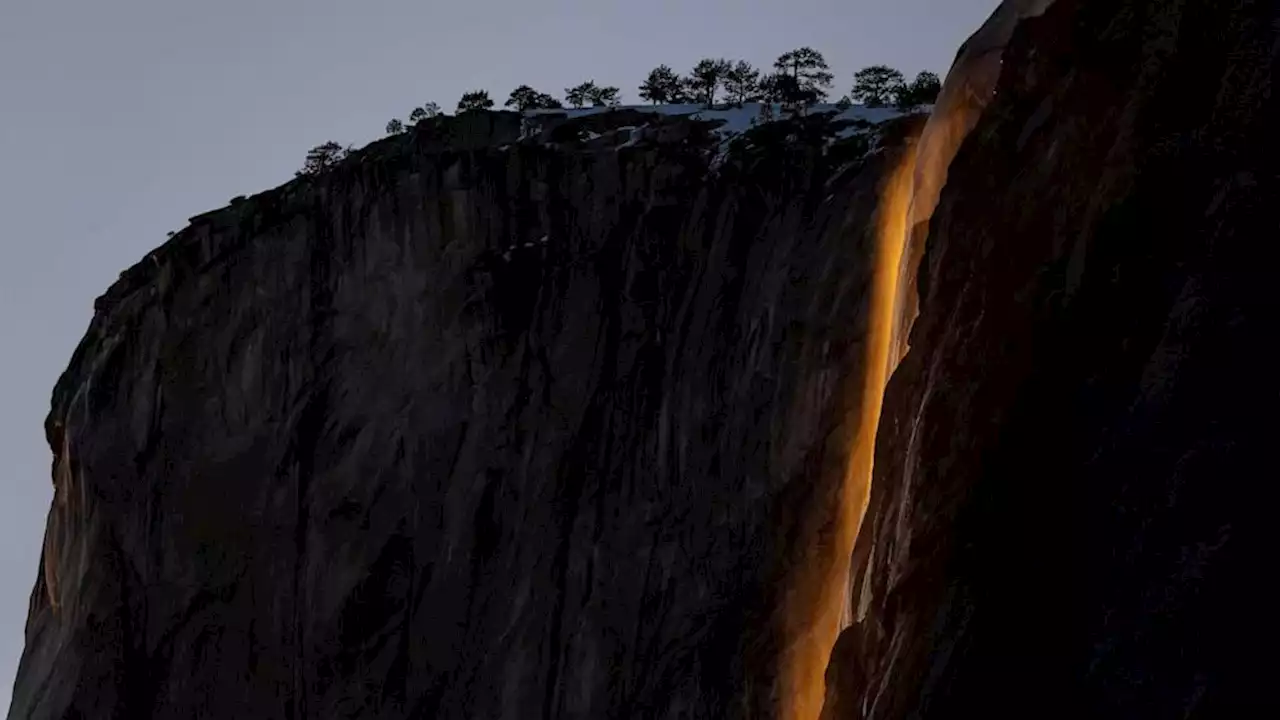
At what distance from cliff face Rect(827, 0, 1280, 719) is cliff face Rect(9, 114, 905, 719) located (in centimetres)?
458

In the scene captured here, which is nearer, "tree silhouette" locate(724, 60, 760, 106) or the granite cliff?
the granite cliff

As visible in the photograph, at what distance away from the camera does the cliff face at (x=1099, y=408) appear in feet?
62.4

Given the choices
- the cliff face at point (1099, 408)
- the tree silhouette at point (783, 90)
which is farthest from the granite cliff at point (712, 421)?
the tree silhouette at point (783, 90)

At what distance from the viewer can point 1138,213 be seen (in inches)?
802

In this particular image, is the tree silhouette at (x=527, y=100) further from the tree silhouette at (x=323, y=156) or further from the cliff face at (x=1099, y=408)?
the cliff face at (x=1099, y=408)

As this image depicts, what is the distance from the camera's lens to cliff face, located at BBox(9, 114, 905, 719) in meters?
26.3

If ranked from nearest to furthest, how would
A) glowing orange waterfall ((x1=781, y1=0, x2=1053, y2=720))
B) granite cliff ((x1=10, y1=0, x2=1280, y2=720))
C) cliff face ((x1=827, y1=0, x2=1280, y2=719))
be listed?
cliff face ((x1=827, y1=0, x2=1280, y2=719)) → granite cliff ((x1=10, y1=0, x2=1280, y2=720)) → glowing orange waterfall ((x1=781, y1=0, x2=1053, y2=720))

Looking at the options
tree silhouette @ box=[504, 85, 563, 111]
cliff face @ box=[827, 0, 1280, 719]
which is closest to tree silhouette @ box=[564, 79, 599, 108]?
tree silhouette @ box=[504, 85, 563, 111]

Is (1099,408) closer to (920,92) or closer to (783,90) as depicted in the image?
(920,92)

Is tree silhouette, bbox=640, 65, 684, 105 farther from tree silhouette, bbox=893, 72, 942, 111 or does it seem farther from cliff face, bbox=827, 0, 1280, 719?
cliff face, bbox=827, 0, 1280, 719

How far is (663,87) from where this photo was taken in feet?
Answer: 127

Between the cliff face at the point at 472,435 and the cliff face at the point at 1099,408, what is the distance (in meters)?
4.58

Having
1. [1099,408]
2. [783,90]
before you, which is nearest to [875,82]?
[783,90]

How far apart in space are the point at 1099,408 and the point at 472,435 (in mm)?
11902
